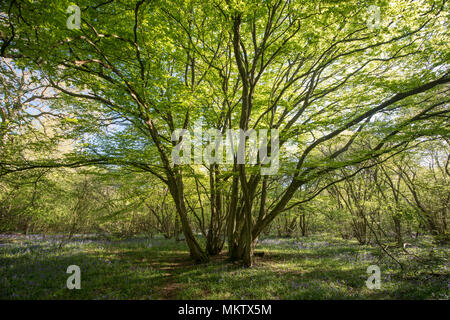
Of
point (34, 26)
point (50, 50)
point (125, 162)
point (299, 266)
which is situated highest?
point (34, 26)

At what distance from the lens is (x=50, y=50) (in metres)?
4.13

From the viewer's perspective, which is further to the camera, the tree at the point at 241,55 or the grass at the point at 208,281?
the tree at the point at 241,55

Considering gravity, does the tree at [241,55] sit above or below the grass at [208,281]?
above

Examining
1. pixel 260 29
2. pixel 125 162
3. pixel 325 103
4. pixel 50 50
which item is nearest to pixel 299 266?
pixel 325 103

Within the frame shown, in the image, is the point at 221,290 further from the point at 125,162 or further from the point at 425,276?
the point at 425,276

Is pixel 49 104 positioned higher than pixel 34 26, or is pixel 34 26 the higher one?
pixel 49 104

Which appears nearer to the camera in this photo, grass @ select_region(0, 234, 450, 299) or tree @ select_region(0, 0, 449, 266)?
grass @ select_region(0, 234, 450, 299)

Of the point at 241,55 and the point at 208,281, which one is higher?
the point at 241,55

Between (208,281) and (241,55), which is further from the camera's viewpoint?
(241,55)

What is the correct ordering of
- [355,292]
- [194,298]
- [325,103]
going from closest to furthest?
1. [194,298]
2. [355,292]
3. [325,103]

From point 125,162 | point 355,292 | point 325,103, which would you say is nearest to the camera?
point 355,292

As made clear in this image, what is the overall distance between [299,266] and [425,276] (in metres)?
3.80

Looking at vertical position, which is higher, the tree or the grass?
the tree
